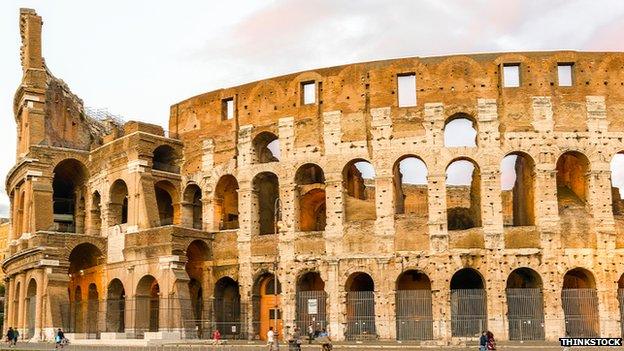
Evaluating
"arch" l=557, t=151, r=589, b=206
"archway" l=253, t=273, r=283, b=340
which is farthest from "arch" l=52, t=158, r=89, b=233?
"arch" l=557, t=151, r=589, b=206

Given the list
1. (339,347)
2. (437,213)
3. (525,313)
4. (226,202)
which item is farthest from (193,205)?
(525,313)

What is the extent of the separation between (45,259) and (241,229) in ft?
27.5

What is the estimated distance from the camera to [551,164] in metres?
28.7

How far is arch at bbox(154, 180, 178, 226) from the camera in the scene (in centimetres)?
3484

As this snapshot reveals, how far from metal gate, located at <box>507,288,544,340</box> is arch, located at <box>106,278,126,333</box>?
16.1m

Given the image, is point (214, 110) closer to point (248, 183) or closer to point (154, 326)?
point (248, 183)

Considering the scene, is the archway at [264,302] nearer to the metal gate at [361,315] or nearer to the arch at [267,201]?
the arch at [267,201]

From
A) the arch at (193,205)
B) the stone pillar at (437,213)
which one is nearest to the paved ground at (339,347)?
the stone pillar at (437,213)

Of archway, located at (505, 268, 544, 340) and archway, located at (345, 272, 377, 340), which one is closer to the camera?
archway, located at (505, 268, 544, 340)

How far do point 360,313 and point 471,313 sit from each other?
13.3 feet

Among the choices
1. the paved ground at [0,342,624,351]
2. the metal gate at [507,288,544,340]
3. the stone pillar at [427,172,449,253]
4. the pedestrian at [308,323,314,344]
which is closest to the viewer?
the paved ground at [0,342,624,351]

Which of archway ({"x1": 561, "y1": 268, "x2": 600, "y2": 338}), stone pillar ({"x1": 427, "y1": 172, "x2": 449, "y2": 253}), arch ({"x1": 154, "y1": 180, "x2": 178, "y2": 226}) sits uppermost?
arch ({"x1": 154, "y1": 180, "x2": 178, "y2": 226})

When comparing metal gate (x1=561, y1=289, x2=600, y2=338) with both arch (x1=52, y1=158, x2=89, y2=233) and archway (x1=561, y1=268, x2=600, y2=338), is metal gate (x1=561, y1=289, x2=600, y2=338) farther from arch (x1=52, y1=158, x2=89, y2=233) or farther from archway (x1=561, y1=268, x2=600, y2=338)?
arch (x1=52, y1=158, x2=89, y2=233)

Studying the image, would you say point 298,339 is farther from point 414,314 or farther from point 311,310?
point 414,314
